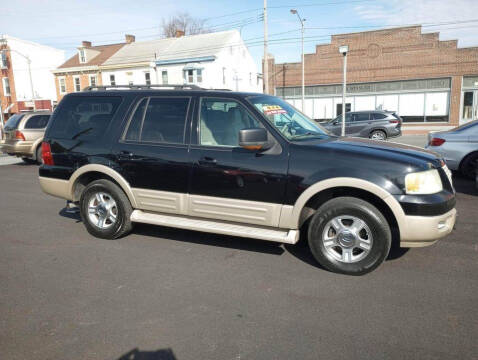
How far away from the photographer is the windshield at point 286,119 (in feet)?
14.4

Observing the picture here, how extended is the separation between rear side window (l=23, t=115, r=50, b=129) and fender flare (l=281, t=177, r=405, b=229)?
480 inches

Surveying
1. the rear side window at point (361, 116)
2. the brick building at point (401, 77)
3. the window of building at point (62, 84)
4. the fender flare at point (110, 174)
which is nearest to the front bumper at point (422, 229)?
the fender flare at point (110, 174)

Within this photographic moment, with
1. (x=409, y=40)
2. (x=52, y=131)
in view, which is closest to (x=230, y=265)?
(x=52, y=131)

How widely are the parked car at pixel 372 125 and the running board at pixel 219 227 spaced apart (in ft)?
A: 49.3

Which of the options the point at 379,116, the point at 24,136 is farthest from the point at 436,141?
the point at 24,136

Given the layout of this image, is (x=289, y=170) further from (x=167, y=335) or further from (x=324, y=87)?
(x=324, y=87)

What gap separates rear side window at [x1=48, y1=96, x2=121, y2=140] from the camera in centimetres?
515

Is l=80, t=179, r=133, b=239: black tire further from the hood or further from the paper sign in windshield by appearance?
the hood

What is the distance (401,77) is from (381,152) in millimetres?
28759

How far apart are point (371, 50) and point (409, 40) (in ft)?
9.07

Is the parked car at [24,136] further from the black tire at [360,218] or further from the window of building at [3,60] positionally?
the window of building at [3,60]

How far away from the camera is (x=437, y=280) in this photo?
12.6 feet

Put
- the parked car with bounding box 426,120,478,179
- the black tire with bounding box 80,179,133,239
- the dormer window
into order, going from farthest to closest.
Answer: the dormer window → the parked car with bounding box 426,120,478,179 → the black tire with bounding box 80,179,133,239

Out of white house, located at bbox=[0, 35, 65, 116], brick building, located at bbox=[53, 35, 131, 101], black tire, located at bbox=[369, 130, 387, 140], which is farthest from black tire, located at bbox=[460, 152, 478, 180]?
white house, located at bbox=[0, 35, 65, 116]
